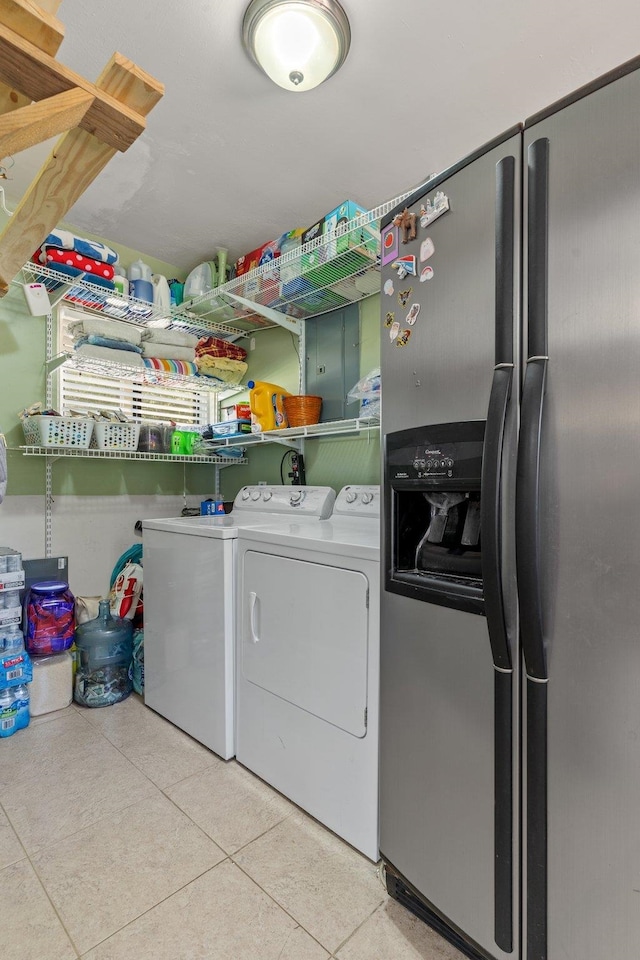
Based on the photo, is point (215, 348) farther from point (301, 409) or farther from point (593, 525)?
point (593, 525)

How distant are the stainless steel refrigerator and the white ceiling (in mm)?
779

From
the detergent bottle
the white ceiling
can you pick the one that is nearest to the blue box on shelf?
the detergent bottle

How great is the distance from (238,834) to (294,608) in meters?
0.75

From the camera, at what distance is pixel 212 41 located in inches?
59.9

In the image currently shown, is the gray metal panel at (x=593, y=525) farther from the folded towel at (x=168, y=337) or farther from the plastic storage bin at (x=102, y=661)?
the folded towel at (x=168, y=337)

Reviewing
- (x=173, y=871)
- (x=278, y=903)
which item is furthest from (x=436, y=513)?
(x=173, y=871)

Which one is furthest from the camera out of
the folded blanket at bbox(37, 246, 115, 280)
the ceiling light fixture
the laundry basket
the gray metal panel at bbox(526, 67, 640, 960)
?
the laundry basket

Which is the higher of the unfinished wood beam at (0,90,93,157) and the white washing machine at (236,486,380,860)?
the unfinished wood beam at (0,90,93,157)

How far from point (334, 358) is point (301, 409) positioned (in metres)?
0.37

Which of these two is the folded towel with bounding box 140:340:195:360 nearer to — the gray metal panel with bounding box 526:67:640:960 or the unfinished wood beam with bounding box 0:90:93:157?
the unfinished wood beam with bounding box 0:90:93:157

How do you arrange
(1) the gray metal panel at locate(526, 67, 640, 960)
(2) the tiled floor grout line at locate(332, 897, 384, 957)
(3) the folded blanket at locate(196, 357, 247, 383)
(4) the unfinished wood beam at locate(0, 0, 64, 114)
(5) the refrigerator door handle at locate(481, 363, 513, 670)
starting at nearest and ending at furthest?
(4) the unfinished wood beam at locate(0, 0, 64, 114) < (1) the gray metal panel at locate(526, 67, 640, 960) < (5) the refrigerator door handle at locate(481, 363, 513, 670) < (2) the tiled floor grout line at locate(332, 897, 384, 957) < (3) the folded blanket at locate(196, 357, 247, 383)

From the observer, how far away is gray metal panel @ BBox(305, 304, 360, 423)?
101 inches

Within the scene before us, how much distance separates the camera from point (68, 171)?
0.77 metres

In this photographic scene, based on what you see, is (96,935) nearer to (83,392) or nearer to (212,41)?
(83,392)
